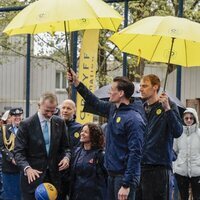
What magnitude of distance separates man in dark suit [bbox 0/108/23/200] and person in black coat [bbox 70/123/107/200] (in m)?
2.55

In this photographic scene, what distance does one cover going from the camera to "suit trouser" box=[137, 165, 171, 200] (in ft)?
19.4

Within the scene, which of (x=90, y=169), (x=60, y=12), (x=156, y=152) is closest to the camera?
(x=60, y=12)

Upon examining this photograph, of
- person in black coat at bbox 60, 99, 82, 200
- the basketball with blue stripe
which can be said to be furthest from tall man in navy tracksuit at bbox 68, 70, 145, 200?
person in black coat at bbox 60, 99, 82, 200

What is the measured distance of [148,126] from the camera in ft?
19.7

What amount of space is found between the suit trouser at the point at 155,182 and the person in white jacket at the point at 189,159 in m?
2.49

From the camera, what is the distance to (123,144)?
18.5 ft

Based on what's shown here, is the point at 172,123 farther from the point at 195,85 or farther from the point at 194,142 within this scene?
the point at 195,85

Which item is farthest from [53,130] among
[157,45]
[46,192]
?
[157,45]

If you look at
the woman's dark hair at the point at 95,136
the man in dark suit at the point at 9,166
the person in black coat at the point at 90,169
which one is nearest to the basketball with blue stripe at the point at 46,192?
the person in black coat at the point at 90,169

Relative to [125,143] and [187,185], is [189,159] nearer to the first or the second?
[187,185]

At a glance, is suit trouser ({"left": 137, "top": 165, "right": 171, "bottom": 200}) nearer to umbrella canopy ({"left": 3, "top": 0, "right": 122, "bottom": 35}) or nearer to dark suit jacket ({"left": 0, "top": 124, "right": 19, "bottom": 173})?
umbrella canopy ({"left": 3, "top": 0, "right": 122, "bottom": 35})

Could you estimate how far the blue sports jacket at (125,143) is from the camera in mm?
5449

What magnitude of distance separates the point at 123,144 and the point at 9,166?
3675 mm

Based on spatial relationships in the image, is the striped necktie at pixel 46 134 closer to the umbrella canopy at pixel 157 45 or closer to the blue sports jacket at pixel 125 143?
the blue sports jacket at pixel 125 143
